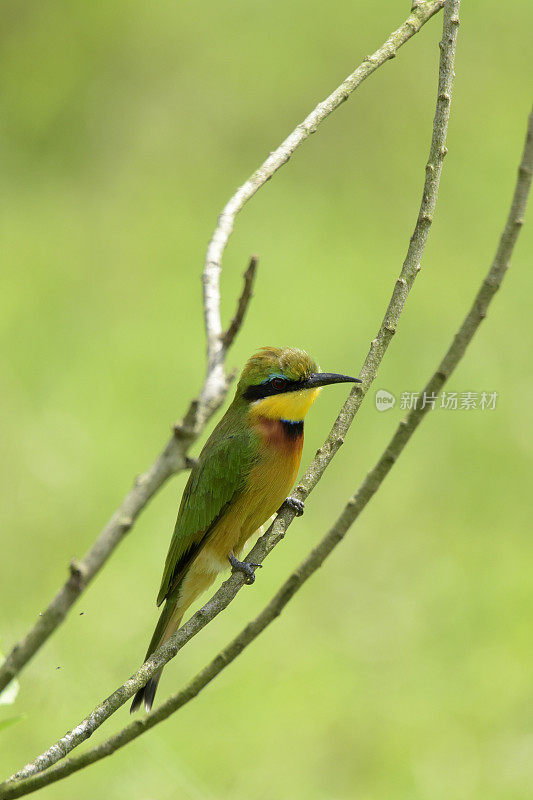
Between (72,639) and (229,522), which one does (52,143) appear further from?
(229,522)

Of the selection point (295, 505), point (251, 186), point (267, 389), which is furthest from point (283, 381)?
point (251, 186)

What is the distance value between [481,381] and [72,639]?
2.62 m

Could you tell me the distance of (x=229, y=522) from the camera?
2531mm

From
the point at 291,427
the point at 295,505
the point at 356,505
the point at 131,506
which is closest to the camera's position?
the point at 131,506

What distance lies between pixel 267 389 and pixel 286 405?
7 cm

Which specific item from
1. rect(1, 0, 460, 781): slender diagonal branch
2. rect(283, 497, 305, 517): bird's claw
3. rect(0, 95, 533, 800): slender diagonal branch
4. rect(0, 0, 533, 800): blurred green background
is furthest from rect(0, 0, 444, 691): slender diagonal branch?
rect(0, 0, 533, 800): blurred green background

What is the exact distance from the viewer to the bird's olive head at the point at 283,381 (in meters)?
2.45

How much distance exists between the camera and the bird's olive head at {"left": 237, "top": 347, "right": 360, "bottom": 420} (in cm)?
245

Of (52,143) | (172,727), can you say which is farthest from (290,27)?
(172,727)

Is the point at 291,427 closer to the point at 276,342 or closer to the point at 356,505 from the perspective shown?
the point at 356,505

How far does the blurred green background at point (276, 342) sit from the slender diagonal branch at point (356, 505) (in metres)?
1.98

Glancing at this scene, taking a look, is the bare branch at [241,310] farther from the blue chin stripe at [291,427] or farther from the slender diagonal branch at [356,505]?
the blue chin stripe at [291,427]

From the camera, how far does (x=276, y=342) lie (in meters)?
5.39

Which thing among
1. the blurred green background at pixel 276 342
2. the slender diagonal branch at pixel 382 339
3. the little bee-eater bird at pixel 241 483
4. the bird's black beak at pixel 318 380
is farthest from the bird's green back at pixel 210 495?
the blurred green background at pixel 276 342
